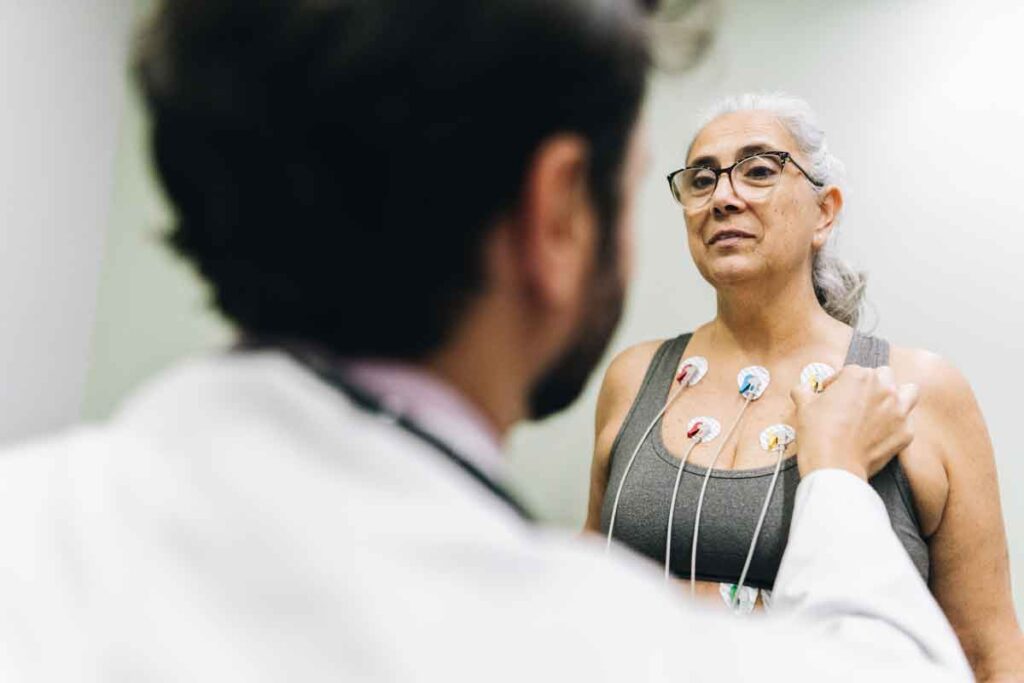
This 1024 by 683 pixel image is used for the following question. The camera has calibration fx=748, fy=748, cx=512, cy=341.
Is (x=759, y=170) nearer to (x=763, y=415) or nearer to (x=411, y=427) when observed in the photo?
(x=763, y=415)

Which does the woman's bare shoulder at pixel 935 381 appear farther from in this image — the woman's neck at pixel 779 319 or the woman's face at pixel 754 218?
the woman's face at pixel 754 218

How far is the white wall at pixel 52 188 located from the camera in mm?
1736

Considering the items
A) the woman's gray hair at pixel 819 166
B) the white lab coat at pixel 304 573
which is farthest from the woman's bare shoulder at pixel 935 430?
the white lab coat at pixel 304 573

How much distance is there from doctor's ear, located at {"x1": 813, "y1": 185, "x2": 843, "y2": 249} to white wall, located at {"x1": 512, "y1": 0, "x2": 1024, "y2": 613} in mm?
212

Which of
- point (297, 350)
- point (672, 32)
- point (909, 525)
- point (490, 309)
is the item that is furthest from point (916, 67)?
point (297, 350)

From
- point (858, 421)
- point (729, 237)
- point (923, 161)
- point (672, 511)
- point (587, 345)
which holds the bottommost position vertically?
point (672, 511)

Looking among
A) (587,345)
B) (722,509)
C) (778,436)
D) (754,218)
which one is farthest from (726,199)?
(587,345)

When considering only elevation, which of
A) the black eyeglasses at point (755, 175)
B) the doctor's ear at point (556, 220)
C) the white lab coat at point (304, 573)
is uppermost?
the black eyeglasses at point (755, 175)

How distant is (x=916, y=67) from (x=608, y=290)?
1491 millimetres

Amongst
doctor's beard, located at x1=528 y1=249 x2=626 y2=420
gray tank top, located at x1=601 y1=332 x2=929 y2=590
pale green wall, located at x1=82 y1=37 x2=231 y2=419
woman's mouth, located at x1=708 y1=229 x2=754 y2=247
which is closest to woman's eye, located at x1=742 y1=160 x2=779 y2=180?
woman's mouth, located at x1=708 y1=229 x2=754 y2=247

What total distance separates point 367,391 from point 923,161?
1.58 meters

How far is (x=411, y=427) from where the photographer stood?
0.41m

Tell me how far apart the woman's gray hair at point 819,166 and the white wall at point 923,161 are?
0.09 m

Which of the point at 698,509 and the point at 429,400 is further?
the point at 698,509
